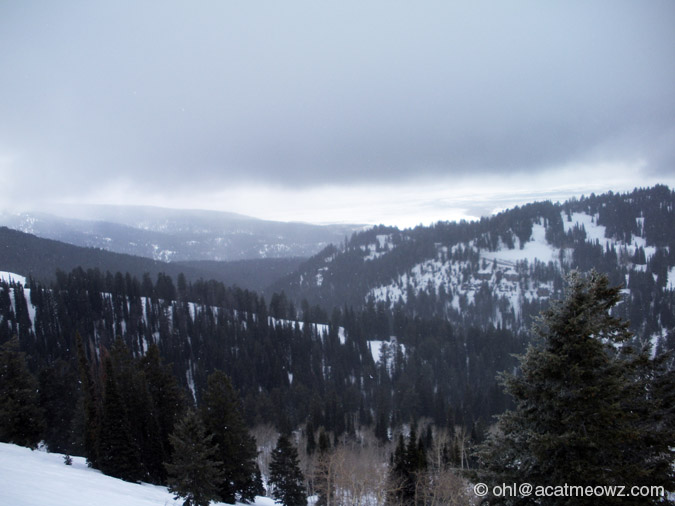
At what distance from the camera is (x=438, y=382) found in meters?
102

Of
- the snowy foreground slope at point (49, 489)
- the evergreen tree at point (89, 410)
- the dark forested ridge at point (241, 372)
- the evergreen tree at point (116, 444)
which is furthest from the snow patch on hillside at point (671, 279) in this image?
the snowy foreground slope at point (49, 489)

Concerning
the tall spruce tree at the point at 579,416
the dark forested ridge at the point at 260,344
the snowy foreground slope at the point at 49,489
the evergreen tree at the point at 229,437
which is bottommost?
the dark forested ridge at the point at 260,344

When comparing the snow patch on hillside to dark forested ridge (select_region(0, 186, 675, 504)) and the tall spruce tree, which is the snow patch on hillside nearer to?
dark forested ridge (select_region(0, 186, 675, 504))

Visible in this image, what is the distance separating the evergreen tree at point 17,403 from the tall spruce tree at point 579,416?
32.7 meters

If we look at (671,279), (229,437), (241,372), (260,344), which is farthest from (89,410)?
(671,279)

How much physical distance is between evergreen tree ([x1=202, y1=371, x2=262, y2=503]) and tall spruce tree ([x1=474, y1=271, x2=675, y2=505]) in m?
20.3

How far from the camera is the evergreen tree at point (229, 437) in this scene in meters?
25.8

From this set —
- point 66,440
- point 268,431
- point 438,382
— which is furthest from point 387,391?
point 66,440

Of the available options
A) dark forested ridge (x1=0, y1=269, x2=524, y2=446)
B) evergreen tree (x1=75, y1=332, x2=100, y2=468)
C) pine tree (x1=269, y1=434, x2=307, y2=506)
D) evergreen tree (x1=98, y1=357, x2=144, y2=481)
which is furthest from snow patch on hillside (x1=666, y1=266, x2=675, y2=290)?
evergreen tree (x1=75, y1=332, x2=100, y2=468)

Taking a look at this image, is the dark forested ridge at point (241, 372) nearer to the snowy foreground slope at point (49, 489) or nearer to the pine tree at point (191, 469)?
the pine tree at point (191, 469)

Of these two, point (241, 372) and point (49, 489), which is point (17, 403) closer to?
point (49, 489)

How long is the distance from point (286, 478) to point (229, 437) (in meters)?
8.42

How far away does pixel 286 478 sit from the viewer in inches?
1227

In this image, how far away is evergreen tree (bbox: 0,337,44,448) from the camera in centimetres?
2694
